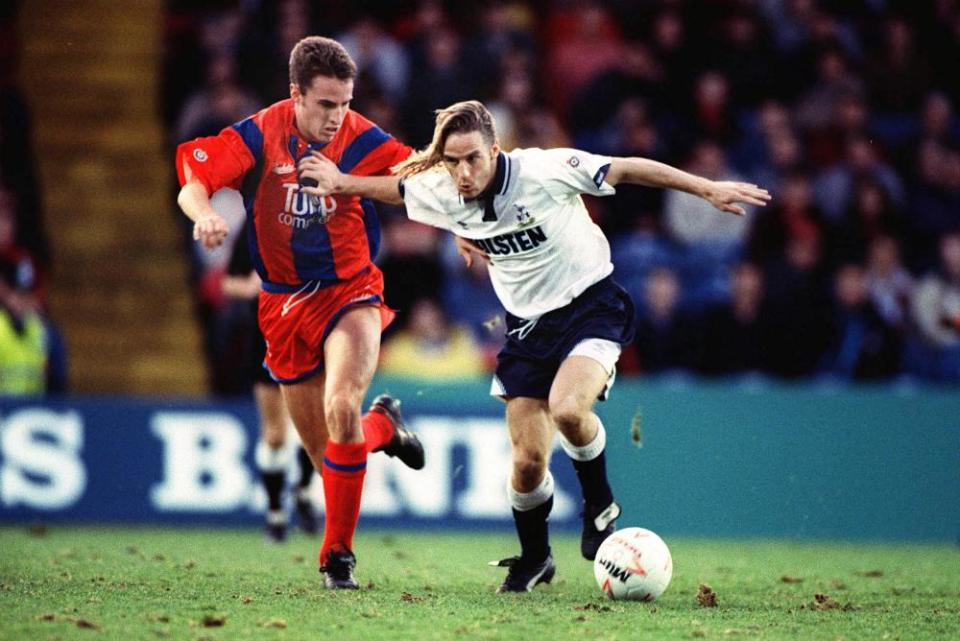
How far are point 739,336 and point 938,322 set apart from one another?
1.77 m

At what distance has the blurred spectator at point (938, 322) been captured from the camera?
12.5 meters

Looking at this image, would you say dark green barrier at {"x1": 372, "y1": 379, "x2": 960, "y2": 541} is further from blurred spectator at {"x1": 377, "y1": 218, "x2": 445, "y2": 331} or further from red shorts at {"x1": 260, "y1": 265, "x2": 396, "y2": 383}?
red shorts at {"x1": 260, "y1": 265, "x2": 396, "y2": 383}

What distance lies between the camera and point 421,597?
666cm

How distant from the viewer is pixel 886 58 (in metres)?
14.7

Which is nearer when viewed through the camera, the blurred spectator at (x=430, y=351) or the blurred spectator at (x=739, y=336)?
the blurred spectator at (x=739, y=336)

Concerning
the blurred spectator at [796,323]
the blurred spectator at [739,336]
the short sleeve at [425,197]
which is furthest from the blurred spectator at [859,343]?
the short sleeve at [425,197]

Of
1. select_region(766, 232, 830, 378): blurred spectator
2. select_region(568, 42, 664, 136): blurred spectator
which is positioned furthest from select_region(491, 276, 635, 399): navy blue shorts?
select_region(568, 42, 664, 136): blurred spectator

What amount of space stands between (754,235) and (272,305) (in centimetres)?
666

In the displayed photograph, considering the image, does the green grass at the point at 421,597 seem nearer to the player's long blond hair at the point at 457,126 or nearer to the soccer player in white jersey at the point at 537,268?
the soccer player in white jersey at the point at 537,268

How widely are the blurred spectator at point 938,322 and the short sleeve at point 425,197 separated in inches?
265

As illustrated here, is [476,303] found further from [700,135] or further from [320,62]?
[320,62]

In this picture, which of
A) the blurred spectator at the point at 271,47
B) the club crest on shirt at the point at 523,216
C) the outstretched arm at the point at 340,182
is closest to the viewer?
the outstretched arm at the point at 340,182

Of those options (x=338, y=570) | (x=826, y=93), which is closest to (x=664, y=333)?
(x=826, y=93)

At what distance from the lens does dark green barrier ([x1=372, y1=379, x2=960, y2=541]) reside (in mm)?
11344
